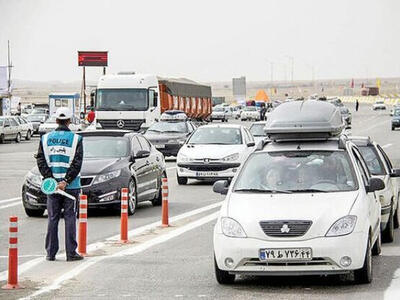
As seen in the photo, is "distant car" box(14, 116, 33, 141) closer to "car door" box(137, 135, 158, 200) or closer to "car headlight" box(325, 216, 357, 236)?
"car door" box(137, 135, 158, 200)

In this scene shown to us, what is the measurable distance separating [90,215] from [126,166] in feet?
3.65

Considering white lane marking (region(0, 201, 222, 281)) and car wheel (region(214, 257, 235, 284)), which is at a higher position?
car wheel (region(214, 257, 235, 284))

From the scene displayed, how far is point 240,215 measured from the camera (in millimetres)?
11070

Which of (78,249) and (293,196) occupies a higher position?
(293,196)

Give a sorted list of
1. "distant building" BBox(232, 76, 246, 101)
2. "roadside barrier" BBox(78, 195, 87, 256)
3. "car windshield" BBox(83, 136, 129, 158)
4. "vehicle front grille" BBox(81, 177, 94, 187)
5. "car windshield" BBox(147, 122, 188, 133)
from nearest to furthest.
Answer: "roadside barrier" BBox(78, 195, 87, 256) < "vehicle front grille" BBox(81, 177, 94, 187) < "car windshield" BBox(83, 136, 129, 158) < "car windshield" BBox(147, 122, 188, 133) < "distant building" BBox(232, 76, 246, 101)

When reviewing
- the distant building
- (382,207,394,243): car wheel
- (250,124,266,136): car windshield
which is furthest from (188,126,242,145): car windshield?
the distant building

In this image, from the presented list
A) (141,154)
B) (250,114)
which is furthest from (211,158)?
(250,114)

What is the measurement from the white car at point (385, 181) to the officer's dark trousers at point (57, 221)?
13.4ft

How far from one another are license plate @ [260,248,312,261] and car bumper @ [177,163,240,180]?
16.6m

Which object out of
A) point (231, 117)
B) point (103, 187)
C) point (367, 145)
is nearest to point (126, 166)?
point (103, 187)

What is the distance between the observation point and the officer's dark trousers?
529 inches

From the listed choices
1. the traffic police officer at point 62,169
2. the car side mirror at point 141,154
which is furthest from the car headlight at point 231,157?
the traffic police officer at point 62,169

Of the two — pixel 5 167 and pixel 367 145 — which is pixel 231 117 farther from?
pixel 367 145

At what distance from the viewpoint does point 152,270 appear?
41.4ft
